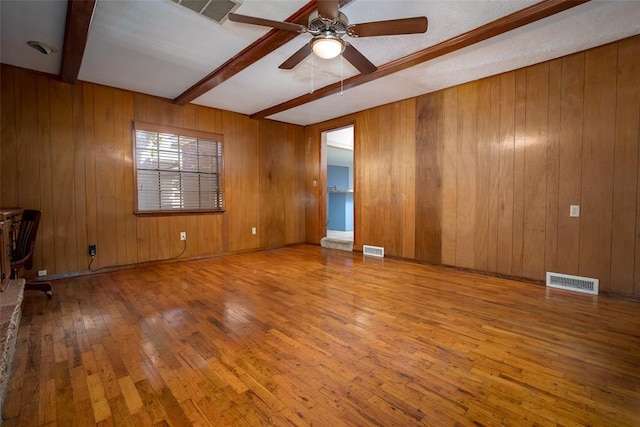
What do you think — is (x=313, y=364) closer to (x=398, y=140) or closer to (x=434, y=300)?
(x=434, y=300)

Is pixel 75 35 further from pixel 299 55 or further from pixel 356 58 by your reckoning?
pixel 356 58

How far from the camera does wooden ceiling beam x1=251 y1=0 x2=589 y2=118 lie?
2.26 metres

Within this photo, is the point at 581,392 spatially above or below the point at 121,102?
below

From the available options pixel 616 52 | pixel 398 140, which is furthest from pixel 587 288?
pixel 398 140

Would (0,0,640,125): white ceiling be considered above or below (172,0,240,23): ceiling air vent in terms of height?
above

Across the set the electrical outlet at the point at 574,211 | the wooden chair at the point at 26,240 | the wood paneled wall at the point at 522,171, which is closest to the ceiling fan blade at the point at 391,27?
the wood paneled wall at the point at 522,171

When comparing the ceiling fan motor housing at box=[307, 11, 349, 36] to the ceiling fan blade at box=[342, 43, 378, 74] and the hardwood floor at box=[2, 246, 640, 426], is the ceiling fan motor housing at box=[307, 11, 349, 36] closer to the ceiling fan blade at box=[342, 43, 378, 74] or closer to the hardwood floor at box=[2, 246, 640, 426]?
the ceiling fan blade at box=[342, 43, 378, 74]

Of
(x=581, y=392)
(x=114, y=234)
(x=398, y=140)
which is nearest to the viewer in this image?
(x=581, y=392)

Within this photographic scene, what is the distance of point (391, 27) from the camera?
2133 mm

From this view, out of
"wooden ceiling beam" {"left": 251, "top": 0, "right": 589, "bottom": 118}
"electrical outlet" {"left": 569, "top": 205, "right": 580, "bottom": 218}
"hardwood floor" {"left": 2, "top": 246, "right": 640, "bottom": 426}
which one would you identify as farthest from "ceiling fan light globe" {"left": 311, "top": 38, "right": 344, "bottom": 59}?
"electrical outlet" {"left": 569, "top": 205, "right": 580, "bottom": 218}

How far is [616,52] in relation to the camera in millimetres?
2875

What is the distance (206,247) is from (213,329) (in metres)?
2.93

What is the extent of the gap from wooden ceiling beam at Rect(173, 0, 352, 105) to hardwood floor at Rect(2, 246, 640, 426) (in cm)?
247

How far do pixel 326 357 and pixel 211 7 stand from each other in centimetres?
278
